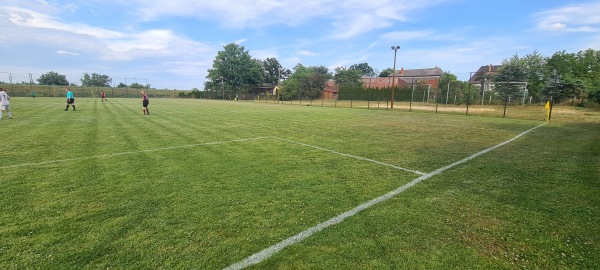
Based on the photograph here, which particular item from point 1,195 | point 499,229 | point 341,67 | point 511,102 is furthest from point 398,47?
point 341,67

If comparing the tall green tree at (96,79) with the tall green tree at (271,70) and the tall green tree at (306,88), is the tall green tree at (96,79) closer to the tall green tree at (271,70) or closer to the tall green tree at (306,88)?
the tall green tree at (271,70)

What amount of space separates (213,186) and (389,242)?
116 inches

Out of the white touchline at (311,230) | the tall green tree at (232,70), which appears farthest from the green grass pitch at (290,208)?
the tall green tree at (232,70)

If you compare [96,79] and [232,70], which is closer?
[232,70]

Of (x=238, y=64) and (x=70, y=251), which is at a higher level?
(x=238, y=64)

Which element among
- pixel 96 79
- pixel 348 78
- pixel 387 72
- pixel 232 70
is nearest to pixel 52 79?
pixel 96 79

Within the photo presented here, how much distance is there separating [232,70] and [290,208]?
72167mm

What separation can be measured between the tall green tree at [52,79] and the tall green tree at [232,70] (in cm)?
3562

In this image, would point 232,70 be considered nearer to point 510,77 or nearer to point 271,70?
point 271,70

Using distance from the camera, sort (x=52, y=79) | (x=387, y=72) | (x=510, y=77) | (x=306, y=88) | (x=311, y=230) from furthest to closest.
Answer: (x=387, y=72) < (x=52, y=79) < (x=306, y=88) < (x=510, y=77) < (x=311, y=230)

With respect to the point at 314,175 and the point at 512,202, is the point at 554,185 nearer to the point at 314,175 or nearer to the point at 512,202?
the point at 512,202

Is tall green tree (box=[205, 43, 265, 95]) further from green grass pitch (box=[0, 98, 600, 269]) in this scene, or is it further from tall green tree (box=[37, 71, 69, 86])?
green grass pitch (box=[0, 98, 600, 269])

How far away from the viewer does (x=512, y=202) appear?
4.06 meters

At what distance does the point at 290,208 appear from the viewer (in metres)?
3.82
